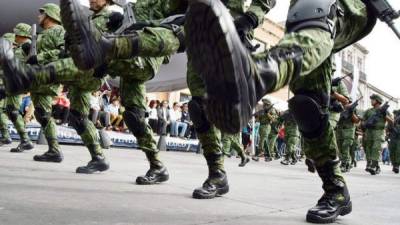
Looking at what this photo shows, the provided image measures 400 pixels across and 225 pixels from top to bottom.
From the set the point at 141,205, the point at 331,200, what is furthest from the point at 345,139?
the point at 141,205

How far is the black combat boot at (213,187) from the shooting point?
2.55 meters

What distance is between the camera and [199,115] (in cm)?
280

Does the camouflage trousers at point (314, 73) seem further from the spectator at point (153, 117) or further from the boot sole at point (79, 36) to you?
the spectator at point (153, 117)

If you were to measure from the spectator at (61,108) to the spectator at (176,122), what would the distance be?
3.50 meters

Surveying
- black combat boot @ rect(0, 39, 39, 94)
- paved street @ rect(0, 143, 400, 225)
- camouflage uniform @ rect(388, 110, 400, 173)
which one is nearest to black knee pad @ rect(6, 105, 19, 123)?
paved street @ rect(0, 143, 400, 225)

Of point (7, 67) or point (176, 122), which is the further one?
point (176, 122)

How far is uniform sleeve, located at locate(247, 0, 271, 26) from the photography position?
2.52m

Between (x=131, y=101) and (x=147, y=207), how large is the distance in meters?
1.24

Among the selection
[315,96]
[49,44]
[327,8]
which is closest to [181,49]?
[315,96]

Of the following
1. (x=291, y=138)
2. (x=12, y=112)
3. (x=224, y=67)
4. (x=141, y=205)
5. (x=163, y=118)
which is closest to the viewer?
(x=224, y=67)

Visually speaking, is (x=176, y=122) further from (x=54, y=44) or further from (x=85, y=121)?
(x=85, y=121)

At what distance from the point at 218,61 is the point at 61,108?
7.09 metres

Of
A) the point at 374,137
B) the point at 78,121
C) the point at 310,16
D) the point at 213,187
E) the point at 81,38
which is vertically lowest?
the point at 213,187

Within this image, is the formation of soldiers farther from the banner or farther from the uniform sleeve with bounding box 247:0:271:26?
the banner
